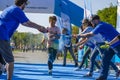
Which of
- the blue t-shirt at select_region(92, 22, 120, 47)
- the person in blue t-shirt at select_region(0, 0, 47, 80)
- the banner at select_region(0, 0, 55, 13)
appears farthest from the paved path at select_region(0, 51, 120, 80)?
the banner at select_region(0, 0, 55, 13)

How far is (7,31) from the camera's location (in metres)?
7.07

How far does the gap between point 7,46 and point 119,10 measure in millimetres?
8379

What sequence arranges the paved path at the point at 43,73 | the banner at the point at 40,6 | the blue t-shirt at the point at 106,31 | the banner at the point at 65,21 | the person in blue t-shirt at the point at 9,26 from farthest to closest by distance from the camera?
the banner at the point at 40,6
the banner at the point at 65,21
the paved path at the point at 43,73
the blue t-shirt at the point at 106,31
the person in blue t-shirt at the point at 9,26

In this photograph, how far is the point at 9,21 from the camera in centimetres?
705

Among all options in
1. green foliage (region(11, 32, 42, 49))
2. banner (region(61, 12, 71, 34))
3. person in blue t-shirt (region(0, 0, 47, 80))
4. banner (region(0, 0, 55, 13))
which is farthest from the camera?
green foliage (region(11, 32, 42, 49))

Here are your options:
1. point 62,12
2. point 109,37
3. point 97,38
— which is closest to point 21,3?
point 109,37

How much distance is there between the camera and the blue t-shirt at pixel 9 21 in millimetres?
6976

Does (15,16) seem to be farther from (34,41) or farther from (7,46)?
(34,41)

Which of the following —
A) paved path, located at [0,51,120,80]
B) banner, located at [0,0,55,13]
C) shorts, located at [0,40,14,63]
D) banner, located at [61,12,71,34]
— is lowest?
paved path, located at [0,51,120,80]

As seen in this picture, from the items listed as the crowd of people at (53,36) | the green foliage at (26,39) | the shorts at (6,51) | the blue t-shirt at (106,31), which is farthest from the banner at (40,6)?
the green foliage at (26,39)

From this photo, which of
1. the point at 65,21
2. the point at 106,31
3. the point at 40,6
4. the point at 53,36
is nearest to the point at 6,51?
the point at 106,31

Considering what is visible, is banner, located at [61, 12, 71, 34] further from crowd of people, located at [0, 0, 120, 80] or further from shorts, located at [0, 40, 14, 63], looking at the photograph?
shorts, located at [0, 40, 14, 63]

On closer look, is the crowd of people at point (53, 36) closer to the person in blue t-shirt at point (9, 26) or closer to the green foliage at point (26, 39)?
the person in blue t-shirt at point (9, 26)

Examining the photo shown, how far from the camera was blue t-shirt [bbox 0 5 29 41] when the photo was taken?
6976 mm
